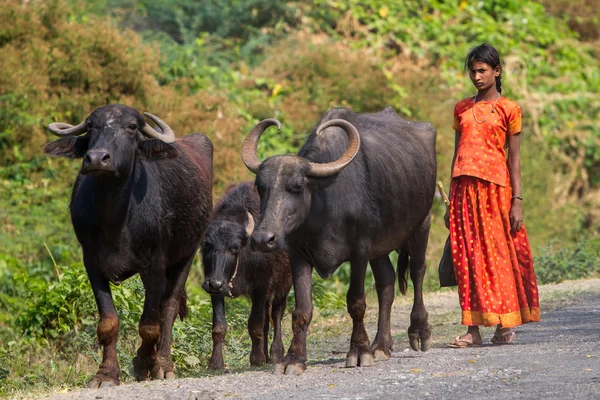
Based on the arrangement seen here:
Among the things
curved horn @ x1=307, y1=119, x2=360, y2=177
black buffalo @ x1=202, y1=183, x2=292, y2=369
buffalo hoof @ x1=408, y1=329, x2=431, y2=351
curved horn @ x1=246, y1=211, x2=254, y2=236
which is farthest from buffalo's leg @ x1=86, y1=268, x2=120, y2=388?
buffalo hoof @ x1=408, y1=329, x2=431, y2=351

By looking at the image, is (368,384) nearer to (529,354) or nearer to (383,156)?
(529,354)

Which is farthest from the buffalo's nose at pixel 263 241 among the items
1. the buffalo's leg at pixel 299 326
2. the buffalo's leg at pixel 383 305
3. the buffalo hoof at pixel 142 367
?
the buffalo hoof at pixel 142 367

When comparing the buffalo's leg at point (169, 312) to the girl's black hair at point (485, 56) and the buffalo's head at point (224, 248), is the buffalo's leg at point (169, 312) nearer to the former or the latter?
the buffalo's head at point (224, 248)

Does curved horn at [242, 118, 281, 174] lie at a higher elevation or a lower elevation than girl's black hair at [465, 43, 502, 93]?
lower

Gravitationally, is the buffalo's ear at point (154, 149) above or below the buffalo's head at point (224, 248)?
above

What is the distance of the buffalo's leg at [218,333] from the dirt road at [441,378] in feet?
2.51

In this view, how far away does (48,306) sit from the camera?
33.5 ft

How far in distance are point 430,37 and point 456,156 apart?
1189 cm

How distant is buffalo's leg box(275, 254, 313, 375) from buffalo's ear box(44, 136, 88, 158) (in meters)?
1.76

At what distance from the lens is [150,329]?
8.01 meters

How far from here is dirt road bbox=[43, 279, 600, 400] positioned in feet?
20.0

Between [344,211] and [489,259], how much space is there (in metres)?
1.34

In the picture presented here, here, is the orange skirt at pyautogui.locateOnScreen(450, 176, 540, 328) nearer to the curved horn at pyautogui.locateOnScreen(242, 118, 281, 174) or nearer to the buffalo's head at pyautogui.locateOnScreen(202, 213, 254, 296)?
the curved horn at pyautogui.locateOnScreen(242, 118, 281, 174)

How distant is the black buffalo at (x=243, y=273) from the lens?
9.34 m
